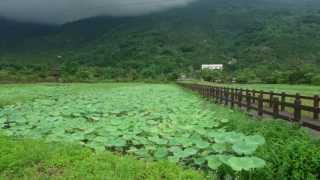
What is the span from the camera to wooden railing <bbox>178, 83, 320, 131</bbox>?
13453 millimetres

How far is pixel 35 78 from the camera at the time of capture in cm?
9975

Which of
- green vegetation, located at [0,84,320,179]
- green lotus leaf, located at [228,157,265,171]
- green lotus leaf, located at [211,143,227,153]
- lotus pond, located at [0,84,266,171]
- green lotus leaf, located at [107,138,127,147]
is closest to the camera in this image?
green lotus leaf, located at [228,157,265,171]

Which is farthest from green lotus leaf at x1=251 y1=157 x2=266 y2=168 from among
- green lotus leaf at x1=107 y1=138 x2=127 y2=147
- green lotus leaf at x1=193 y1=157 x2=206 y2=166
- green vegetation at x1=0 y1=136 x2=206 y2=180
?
green lotus leaf at x1=107 y1=138 x2=127 y2=147

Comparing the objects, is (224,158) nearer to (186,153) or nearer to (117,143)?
(186,153)

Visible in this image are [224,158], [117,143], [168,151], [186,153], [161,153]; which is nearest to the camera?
[224,158]

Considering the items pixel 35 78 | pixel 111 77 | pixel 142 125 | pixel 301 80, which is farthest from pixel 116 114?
pixel 111 77

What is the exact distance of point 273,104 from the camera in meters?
15.9

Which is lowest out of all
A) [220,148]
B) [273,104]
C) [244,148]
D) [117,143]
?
[273,104]

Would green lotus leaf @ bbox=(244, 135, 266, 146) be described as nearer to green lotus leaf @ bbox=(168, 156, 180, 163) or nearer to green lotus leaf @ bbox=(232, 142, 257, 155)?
green lotus leaf @ bbox=(232, 142, 257, 155)

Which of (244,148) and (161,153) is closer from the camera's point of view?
(244,148)

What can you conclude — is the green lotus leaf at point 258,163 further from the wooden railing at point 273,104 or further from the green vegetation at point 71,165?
the wooden railing at point 273,104

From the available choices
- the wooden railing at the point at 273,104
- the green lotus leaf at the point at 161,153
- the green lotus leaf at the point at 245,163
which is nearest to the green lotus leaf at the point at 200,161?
the green lotus leaf at the point at 161,153

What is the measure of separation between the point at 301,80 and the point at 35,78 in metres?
52.0

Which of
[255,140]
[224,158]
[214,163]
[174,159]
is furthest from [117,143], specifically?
[255,140]
